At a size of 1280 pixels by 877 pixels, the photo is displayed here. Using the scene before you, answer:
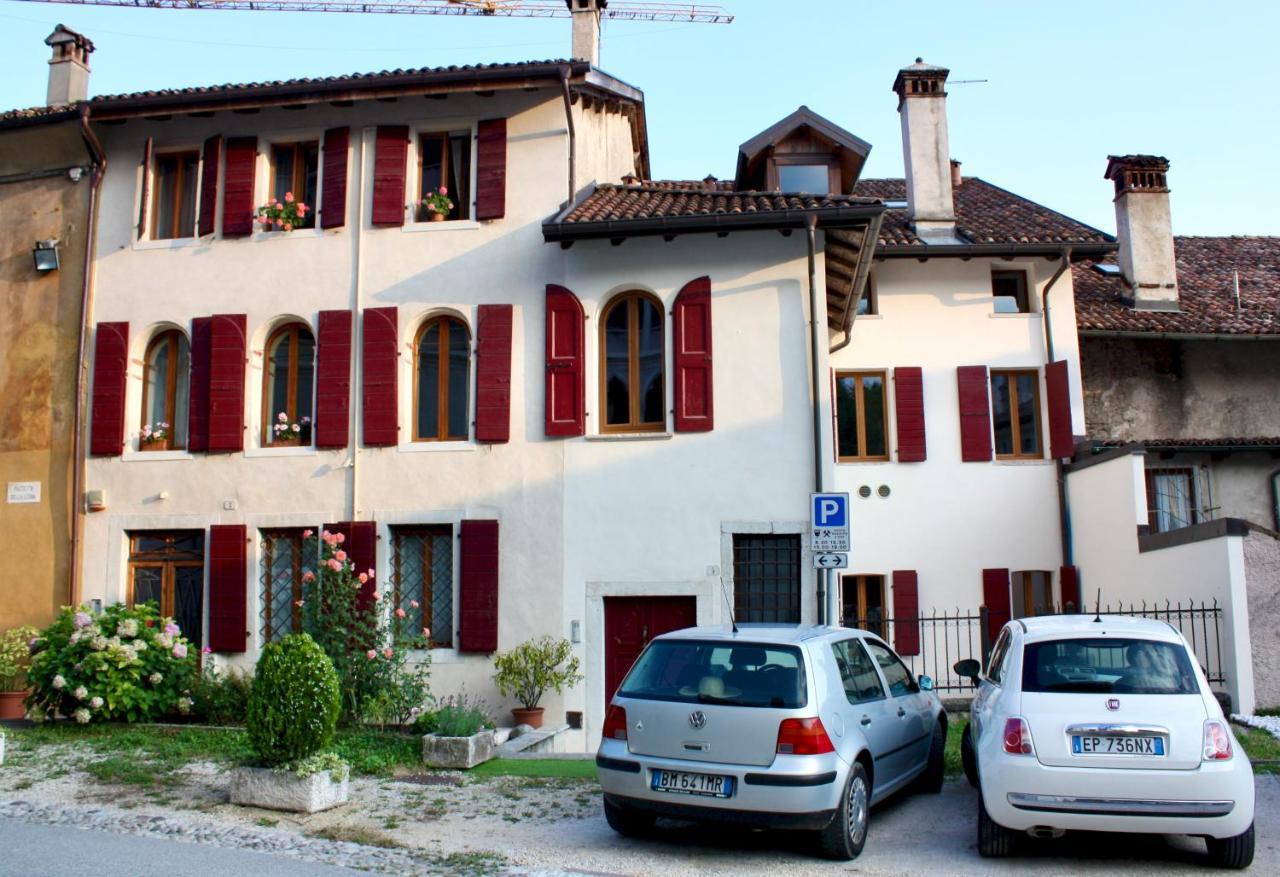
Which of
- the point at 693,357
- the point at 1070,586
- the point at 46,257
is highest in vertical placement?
the point at 46,257

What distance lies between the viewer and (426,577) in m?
15.0

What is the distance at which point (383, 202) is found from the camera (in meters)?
15.6

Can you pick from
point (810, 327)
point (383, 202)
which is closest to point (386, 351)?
point (383, 202)

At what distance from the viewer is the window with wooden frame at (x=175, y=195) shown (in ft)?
53.7

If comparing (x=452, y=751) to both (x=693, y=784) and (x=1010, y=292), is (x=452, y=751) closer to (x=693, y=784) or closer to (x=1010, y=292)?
(x=693, y=784)

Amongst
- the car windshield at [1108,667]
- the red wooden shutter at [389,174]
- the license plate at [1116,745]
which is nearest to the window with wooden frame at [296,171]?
the red wooden shutter at [389,174]

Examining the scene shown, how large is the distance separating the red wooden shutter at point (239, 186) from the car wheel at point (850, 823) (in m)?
11.7

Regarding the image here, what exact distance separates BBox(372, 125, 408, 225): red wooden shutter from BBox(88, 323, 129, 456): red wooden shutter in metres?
3.88

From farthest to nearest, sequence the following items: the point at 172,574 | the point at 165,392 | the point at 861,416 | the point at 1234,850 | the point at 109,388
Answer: the point at 861,416 → the point at 165,392 → the point at 109,388 → the point at 172,574 → the point at 1234,850

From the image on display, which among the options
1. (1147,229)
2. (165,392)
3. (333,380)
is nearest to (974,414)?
(1147,229)

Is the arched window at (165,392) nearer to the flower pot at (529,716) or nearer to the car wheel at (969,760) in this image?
the flower pot at (529,716)

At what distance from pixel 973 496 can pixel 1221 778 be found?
1150 cm

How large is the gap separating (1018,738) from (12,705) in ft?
41.6

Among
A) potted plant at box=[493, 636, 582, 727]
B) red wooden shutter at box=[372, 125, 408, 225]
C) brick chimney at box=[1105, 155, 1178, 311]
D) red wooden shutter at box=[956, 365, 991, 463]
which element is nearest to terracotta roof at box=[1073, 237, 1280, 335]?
brick chimney at box=[1105, 155, 1178, 311]
